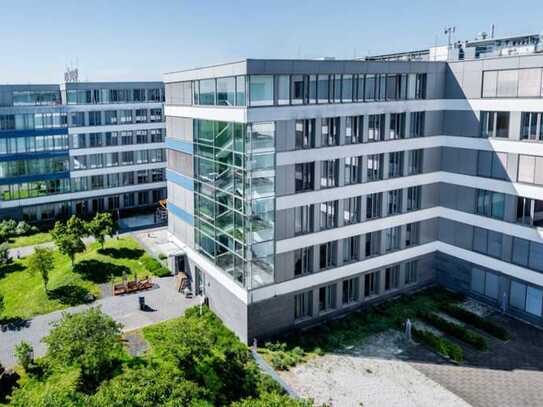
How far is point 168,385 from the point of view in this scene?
21.8 meters

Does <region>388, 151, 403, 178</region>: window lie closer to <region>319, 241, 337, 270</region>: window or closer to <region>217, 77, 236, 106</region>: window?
<region>319, 241, 337, 270</region>: window

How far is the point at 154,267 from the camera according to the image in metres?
48.8

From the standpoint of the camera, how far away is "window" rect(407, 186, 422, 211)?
139ft

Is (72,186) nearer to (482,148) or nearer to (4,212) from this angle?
(4,212)

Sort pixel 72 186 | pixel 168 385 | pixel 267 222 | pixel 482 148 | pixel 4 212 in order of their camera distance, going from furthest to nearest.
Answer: pixel 72 186 → pixel 4 212 → pixel 482 148 → pixel 267 222 → pixel 168 385

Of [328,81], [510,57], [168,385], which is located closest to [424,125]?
[510,57]

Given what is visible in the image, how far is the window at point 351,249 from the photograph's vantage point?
1531 inches

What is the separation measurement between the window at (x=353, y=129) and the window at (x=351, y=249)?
743cm

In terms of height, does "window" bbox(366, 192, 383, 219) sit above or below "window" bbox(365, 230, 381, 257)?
above

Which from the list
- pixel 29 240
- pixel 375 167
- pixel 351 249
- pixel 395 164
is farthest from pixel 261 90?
pixel 29 240

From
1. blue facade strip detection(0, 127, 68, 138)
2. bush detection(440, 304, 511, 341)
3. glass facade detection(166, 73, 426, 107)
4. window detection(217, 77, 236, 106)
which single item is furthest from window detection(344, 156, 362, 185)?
blue facade strip detection(0, 127, 68, 138)

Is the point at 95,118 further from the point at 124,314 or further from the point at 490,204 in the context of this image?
the point at 490,204

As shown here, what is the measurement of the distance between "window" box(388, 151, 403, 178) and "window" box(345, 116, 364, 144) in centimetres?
376

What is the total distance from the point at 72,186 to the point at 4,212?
914cm
